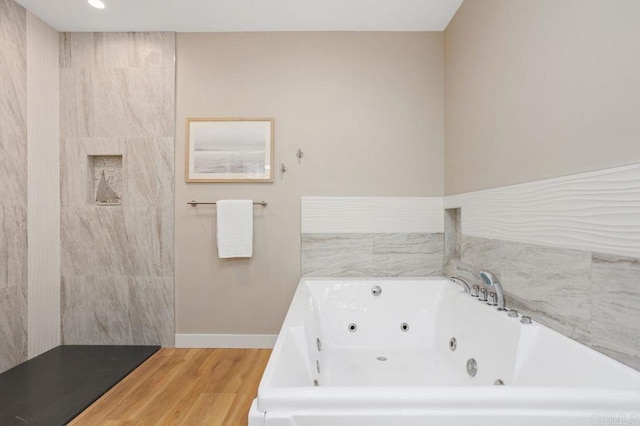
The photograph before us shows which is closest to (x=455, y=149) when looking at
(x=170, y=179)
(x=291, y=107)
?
(x=291, y=107)

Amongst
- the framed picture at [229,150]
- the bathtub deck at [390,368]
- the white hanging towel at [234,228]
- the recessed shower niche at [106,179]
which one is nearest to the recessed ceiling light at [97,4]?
the framed picture at [229,150]

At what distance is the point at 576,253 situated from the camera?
3.91 feet

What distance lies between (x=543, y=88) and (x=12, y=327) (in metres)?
3.30

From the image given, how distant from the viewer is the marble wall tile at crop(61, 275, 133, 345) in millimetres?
2510

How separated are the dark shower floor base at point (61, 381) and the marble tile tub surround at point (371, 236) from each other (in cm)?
140

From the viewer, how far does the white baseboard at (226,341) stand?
252 cm

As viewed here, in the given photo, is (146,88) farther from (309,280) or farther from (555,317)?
(555,317)

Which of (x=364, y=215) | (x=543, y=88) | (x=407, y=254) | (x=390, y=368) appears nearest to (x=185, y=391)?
(x=390, y=368)

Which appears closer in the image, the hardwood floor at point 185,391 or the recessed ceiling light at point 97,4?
the hardwood floor at point 185,391

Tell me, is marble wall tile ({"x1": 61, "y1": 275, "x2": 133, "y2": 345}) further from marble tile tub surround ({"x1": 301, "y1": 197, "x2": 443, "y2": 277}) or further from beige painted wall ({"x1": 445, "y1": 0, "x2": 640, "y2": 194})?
beige painted wall ({"x1": 445, "y1": 0, "x2": 640, "y2": 194})

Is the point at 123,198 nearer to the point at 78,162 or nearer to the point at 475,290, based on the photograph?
the point at 78,162

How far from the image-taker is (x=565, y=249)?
4.09ft

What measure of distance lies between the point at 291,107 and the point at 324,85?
304 millimetres

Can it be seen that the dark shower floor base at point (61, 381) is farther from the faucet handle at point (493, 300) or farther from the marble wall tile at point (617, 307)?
the marble wall tile at point (617, 307)
